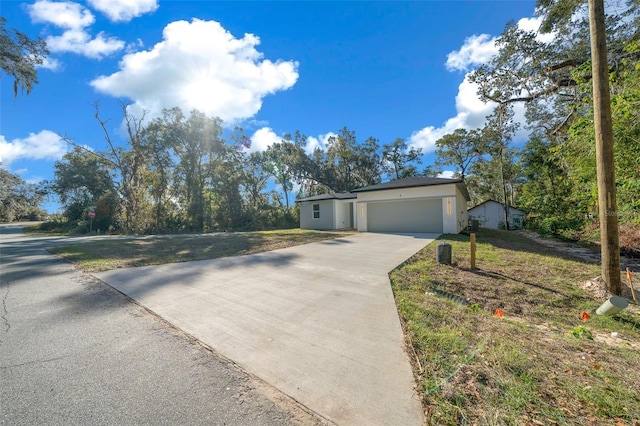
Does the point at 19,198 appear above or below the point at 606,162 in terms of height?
above

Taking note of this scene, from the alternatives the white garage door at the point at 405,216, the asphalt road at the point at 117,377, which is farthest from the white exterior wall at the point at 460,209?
the asphalt road at the point at 117,377

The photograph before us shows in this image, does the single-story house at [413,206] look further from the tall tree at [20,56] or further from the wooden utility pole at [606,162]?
the tall tree at [20,56]

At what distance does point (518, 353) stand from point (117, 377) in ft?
12.3

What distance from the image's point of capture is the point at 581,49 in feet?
32.0

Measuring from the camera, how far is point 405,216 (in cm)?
1512

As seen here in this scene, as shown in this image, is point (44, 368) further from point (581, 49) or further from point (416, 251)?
point (581, 49)

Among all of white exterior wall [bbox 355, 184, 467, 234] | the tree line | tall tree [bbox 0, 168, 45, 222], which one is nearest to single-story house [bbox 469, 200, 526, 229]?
the tree line

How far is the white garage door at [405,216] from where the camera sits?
47.0 ft

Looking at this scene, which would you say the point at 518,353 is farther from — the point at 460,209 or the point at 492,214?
the point at 492,214

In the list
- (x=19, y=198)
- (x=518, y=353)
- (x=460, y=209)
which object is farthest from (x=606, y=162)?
(x=19, y=198)

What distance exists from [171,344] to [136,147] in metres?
26.3

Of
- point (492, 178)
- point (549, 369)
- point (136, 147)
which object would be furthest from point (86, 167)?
point (492, 178)

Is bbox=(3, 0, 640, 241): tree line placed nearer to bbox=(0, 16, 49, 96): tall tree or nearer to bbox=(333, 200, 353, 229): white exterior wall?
bbox=(0, 16, 49, 96): tall tree

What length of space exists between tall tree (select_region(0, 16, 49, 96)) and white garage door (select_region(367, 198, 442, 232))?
17.4 meters
